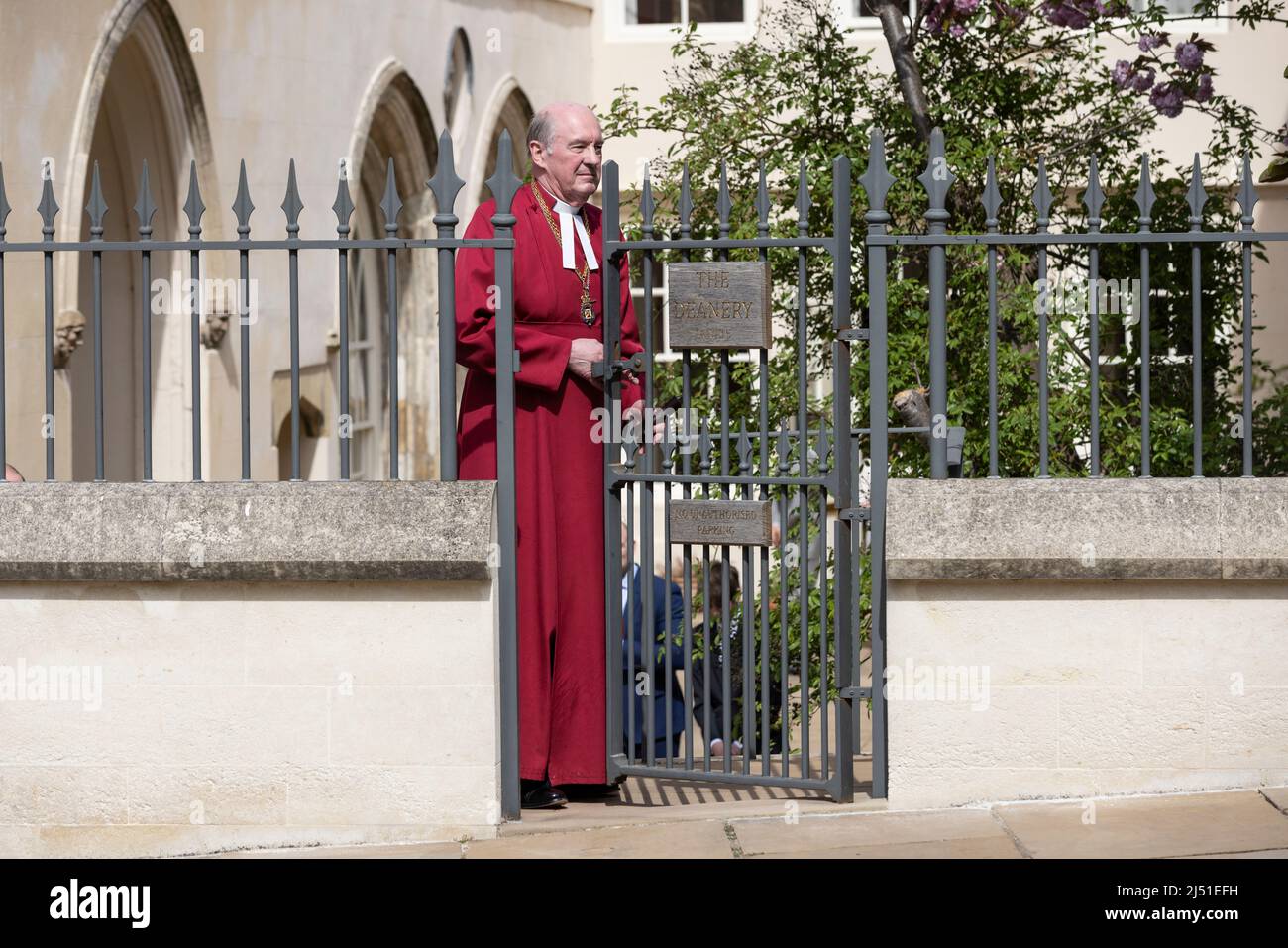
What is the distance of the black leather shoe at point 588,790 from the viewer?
594 cm

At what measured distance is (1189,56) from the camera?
25.8 feet

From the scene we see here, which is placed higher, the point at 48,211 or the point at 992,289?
the point at 48,211

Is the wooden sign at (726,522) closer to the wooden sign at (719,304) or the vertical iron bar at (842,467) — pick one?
the vertical iron bar at (842,467)

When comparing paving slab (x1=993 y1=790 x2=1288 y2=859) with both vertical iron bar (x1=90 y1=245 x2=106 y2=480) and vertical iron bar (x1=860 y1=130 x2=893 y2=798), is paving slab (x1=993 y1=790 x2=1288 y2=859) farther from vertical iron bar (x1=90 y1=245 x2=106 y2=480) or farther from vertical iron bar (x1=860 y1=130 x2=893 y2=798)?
vertical iron bar (x1=90 y1=245 x2=106 y2=480)

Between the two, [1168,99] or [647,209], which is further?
[1168,99]

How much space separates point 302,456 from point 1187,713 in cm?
825

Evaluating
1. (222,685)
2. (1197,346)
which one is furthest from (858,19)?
(222,685)

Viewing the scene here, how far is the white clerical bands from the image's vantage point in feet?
19.1

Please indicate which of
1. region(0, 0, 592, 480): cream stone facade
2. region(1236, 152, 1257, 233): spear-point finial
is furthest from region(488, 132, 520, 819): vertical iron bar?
region(0, 0, 592, 480): cream stone facade

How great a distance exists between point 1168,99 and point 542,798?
409cm

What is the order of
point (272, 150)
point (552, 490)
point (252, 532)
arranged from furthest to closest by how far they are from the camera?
1. point (272, 150)
2. point (552, 490)
3. point (252, 532)

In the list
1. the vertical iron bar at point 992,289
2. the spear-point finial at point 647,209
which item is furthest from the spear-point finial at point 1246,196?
the spear-point finial at point 647,209

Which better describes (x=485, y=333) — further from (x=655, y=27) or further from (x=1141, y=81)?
(x=655, y=27)

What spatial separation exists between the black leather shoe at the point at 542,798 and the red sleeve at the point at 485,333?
3.90 feet
